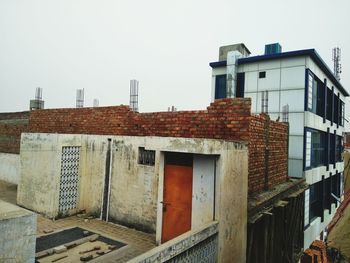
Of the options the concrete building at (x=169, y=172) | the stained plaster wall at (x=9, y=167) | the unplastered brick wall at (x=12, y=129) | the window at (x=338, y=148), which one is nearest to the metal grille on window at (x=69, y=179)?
the concrete building at (x=169, y=172)

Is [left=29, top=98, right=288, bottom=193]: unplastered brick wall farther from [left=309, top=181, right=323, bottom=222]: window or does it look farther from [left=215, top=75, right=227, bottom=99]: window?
[left=215, top=75, right=227, bottom=99]: window

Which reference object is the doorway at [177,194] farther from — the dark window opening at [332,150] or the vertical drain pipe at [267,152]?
the dark window opening at [332,150]

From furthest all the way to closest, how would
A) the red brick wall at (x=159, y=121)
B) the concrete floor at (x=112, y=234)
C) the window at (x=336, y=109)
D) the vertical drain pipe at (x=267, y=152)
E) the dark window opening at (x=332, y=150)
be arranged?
1. the window at (x=336, y=109)
2. the dark window opening at (x=332, y=150)
3. the vertical drain pipe at (x=267, y=152)
4. the red brick wall at (x=159, y=121)
5. the concrete floor at (x=112, y=234)

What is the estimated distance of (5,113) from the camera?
1611 cm

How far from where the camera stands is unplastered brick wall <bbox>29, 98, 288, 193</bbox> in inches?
272

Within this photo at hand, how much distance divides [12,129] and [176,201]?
13739 millimetres

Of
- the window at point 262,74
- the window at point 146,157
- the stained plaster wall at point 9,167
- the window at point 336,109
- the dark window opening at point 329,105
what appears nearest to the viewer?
the window at point 146,157

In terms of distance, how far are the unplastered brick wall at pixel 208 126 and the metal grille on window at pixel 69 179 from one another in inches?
68.2

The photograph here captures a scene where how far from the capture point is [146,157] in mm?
7523

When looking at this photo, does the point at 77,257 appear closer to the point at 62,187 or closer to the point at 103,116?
the point at 62,187

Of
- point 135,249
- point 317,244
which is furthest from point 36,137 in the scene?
point 317,244

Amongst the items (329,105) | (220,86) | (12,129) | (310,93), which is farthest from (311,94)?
(12,129)

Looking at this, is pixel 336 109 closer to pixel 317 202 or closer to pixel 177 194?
pixel 317 202

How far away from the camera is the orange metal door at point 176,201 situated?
546 cm
